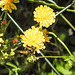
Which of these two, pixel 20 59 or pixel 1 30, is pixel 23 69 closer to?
pixel 20 59

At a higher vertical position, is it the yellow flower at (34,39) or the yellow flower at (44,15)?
the yellow flower at (44,15)

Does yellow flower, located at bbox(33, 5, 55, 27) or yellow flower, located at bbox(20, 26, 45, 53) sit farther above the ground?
yellow flower, located at bbox(33, 5, 55, 27)

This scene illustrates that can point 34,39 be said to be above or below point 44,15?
below

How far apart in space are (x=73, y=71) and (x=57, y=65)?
106 millimetres

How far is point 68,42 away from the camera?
4.31ft

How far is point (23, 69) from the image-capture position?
110 centimetres

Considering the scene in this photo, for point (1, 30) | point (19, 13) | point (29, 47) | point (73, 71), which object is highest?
point (19, 13)

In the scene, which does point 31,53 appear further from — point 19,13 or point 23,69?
point 19,13

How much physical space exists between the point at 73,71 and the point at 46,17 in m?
0.48

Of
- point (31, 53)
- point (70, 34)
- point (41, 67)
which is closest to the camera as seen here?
point (31, 53)

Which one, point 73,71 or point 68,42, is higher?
point 68,42

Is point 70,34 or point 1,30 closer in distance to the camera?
point 1,30

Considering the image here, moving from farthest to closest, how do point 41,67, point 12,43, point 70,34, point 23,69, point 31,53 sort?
point 70,34 → point 41,67 → point 23,69 → point 12,43 → point 31,53

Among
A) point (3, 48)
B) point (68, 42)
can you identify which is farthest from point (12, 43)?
point (68, 42)
